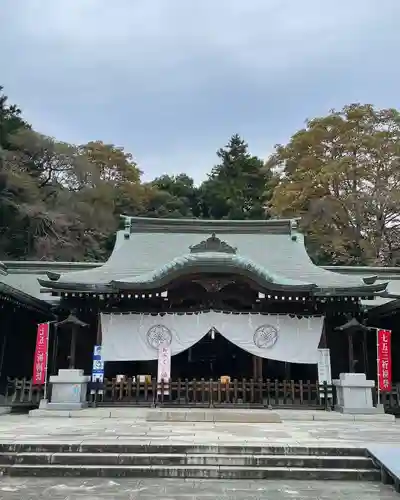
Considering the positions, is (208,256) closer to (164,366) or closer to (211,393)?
(164,366)

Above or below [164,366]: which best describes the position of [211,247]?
above

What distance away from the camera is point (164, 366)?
11875 mm

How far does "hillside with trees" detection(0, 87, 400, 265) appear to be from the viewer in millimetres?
26719

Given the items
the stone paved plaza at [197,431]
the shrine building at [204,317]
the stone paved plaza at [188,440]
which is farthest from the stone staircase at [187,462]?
the shrine building at [204,317]

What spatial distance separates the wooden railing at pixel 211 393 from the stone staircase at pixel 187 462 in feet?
16.7

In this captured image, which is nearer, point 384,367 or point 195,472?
point 195,472

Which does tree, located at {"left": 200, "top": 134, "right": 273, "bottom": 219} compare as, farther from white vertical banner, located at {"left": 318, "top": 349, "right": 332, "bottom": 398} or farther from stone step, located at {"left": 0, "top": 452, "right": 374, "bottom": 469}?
stone step, located at {"left": 0, "top": 452, "right": 374, "bottom": 469}

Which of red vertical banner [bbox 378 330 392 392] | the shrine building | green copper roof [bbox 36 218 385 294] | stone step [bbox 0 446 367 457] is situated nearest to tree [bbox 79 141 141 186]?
green copper roof [bbox 36 218 385 294]

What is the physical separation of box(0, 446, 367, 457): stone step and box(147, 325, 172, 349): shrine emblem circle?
223 inches

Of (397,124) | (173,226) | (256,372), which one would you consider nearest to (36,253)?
(173,226)

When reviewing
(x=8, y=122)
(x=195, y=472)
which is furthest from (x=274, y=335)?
(x=8, y=122)

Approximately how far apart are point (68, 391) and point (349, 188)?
21.0 metres

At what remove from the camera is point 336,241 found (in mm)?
26922

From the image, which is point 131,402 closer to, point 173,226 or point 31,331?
point 31,331
